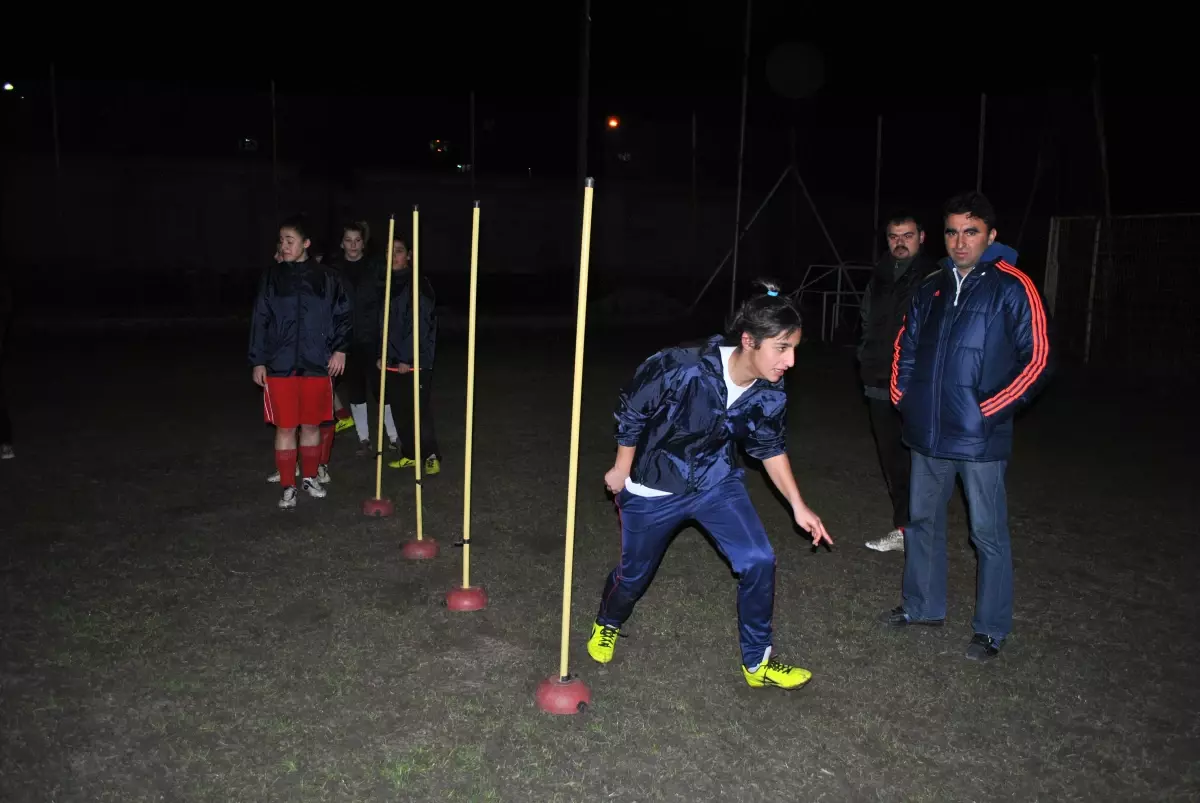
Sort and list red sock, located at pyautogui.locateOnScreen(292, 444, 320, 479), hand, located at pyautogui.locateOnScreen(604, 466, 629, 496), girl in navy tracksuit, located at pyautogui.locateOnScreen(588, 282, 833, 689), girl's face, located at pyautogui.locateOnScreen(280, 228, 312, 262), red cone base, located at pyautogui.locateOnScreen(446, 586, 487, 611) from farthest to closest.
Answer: red sock, located at pyautogui.locateOnScreen(292, 444, 320, 479) < girl's face, located at pyautogui.locateOnScreen(280, 228, 312, 262) < red cone base, located at pyautogui.locateOnScreen(446, 586, 487, 611) < hand, located at pyautogui.locateOnScreen(604, 466, 629, 496) < girl in navy tracksuit, located at pyautogui.locateOnScreen(588, 282, 833, 689)

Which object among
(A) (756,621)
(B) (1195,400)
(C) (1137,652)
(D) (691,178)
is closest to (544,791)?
(A) (756,621)

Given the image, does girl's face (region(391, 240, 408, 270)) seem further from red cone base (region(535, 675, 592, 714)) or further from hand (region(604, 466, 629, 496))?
red cone base (region(535, 675, 592, 714))

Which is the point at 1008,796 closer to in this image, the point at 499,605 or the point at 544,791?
the point at 544,791

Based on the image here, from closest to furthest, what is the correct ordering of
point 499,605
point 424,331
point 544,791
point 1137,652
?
point 544,791 → point 1137,652 → point 499,605 → point 424,331

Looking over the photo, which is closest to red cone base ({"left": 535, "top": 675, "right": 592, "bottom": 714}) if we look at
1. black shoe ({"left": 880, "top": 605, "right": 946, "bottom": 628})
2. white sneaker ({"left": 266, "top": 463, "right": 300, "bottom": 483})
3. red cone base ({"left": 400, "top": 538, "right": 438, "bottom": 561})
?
black shoe ({"left": 880, "top": 605, "right": 946, "bottom": 628})

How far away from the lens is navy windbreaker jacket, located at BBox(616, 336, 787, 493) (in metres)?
3.80

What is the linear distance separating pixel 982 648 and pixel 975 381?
120 centimetres

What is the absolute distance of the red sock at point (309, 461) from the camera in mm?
6785

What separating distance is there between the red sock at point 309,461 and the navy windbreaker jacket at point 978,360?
4062mm

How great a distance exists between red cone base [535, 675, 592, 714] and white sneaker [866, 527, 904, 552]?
2696 millimetres

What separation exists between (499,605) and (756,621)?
4.98 feet

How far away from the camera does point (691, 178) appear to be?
26438mm

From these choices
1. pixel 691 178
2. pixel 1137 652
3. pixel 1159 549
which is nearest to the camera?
pixel 1137 652

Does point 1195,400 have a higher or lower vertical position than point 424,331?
lower
